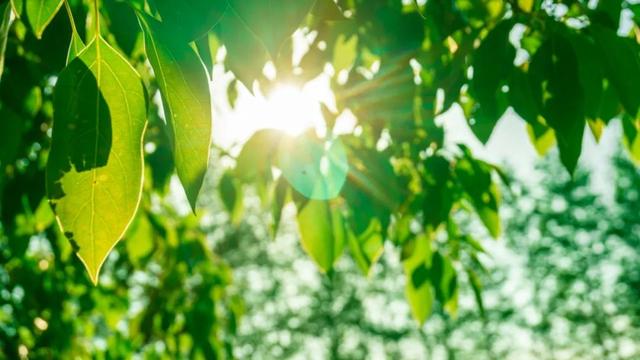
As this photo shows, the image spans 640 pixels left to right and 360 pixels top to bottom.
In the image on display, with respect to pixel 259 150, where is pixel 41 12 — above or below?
above

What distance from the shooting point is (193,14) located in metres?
0.61

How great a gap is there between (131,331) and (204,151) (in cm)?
309

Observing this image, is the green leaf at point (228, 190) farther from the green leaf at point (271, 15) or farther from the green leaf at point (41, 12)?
the green leaf at point (271, 15)

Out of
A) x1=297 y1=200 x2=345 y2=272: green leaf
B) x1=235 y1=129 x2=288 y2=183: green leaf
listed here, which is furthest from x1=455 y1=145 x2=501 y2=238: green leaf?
x1=235 y1=129 x2=288 y2=183: green leaf

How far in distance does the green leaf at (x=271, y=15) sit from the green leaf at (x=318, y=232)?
955 millimetres

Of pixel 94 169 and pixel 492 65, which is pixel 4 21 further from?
pixel 492 65

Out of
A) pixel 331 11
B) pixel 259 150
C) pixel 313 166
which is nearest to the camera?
pixel 331 11

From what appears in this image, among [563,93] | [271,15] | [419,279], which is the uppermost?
[271,15]

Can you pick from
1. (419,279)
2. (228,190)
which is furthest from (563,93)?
(228,190)

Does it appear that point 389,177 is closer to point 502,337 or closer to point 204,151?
point 204,151

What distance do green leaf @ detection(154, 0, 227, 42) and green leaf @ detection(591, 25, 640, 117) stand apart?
0.76 m

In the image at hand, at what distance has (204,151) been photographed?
640 mm

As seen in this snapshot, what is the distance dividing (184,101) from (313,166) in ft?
2.79

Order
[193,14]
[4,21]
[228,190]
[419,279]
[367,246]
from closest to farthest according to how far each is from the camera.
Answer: [193,14], [4,21], [367,246], [419,279], [228,190]
